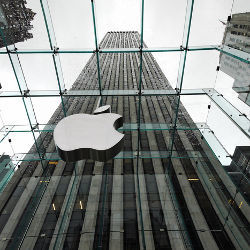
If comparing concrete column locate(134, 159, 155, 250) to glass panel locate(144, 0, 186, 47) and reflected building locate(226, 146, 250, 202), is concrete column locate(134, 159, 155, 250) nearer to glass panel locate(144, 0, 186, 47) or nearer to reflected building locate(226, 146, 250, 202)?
reflected building locate(226, 146, 250, 202)

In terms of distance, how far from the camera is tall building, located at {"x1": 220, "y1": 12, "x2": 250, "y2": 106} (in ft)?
18.8

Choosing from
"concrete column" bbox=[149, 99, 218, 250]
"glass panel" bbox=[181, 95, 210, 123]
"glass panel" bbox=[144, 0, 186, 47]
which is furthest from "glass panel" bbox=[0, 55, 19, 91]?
"concrete column" bbox=[149, 99, 218, 250]

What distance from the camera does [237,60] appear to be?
5.89 metres

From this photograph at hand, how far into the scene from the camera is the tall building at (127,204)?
25.4ft

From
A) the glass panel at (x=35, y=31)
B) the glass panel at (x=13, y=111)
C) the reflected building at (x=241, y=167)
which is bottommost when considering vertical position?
the reflected building at (x=241, y=167)

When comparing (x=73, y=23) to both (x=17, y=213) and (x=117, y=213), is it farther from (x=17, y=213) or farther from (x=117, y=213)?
(x=17, y=213)

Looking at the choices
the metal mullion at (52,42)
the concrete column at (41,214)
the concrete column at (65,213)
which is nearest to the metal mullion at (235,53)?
the metal mullion at (52,42)

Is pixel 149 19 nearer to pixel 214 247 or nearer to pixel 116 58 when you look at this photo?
pixel 214 247

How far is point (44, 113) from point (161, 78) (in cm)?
2159

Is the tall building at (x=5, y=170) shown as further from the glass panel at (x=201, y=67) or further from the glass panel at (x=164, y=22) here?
the glass panel at (x=201, y=67)

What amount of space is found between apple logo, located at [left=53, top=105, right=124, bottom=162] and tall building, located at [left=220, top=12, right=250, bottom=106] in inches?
167

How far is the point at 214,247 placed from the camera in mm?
7605

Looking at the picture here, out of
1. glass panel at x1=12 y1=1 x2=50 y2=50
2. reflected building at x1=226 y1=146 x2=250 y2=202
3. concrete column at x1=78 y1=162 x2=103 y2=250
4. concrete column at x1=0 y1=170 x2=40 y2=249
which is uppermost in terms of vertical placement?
glass panel at x1=12 y1=1 x2=50 y2=50

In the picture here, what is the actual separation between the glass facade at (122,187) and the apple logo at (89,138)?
2.91m
